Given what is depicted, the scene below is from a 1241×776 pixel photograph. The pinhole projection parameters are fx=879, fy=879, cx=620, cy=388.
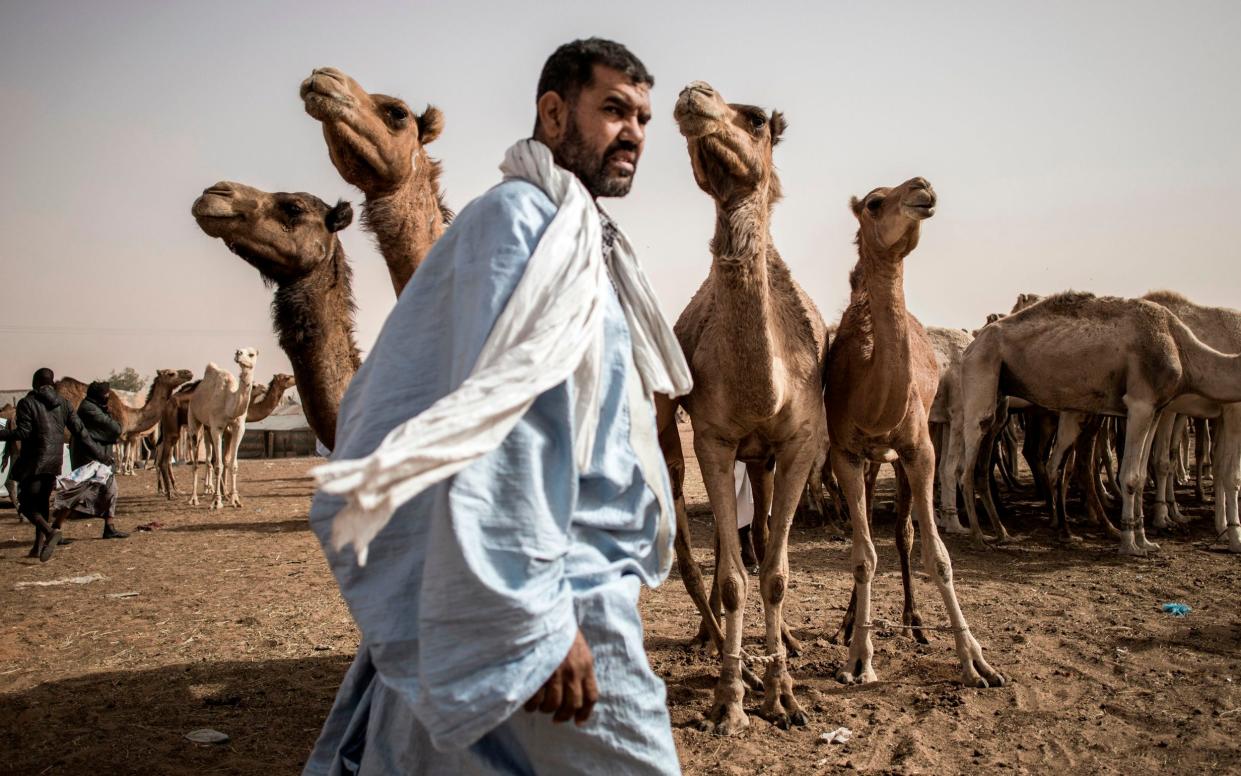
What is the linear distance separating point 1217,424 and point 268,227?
11.8 metres

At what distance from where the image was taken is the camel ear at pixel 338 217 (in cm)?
482

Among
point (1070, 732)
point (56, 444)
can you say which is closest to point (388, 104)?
point (1070, 732)

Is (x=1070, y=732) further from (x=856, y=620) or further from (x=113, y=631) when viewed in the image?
(x=113, y=631)

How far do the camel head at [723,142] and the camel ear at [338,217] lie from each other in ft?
6.12

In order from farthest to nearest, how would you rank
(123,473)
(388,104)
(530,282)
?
1. (123,473)
2. (388,104)
3. (530,282)

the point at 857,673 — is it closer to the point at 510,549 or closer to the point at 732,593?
the point at 732,593

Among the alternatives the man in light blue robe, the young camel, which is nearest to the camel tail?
the young camel

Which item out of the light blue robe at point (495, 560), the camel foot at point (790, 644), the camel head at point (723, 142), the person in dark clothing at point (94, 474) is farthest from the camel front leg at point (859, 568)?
the person in dark clothing at point (94, 474)

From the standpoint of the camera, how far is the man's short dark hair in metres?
2.31

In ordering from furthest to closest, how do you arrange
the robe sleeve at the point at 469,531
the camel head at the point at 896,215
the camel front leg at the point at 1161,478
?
the camel front leg at the point at 1161,478 → the camel head at the point at 896,215 → the robe sleeve at the point at 469,531

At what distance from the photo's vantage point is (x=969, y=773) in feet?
13.8

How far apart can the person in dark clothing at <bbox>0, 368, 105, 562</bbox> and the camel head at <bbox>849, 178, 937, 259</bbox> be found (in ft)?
32.8

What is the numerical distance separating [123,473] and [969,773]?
3038cm

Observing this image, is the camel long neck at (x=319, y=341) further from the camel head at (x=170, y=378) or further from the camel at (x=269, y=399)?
the camel head at (x=170, y=378)
